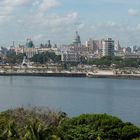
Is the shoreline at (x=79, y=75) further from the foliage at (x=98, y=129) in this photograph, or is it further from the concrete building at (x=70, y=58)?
the foliage at (x=98, y=129)

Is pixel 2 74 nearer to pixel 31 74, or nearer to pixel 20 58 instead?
pixel 31 74

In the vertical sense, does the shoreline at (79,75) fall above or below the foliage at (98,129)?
below

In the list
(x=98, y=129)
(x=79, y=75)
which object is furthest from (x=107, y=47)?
(x=98, y=129)

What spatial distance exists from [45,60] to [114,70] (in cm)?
2550

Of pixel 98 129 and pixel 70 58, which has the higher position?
pixel 70 58

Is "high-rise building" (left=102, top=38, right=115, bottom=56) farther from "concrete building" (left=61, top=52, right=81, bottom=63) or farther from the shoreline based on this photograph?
the shoreline

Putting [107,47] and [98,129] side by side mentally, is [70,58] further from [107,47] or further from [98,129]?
[98,129]

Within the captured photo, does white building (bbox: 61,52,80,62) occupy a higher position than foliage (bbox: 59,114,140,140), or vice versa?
white building (bbox: 61,52,80,62)

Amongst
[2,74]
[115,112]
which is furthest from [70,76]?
[115,112]

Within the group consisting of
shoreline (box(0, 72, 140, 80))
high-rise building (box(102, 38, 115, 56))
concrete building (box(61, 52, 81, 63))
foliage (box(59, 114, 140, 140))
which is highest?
high-rise building (box(102, 38, 115, 56))

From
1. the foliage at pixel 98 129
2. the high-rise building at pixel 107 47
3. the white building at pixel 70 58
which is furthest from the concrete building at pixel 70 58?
the foliage at pixel 98 129

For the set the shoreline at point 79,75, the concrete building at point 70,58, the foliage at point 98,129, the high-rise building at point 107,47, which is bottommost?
the shoreline at point 79,75

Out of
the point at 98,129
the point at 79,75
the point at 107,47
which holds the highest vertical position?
the point at 107,47

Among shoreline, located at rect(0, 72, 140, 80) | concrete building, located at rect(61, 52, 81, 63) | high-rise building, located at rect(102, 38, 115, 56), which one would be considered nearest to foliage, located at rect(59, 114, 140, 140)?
shoreline, located at rect(0, 72, 140, 80)
